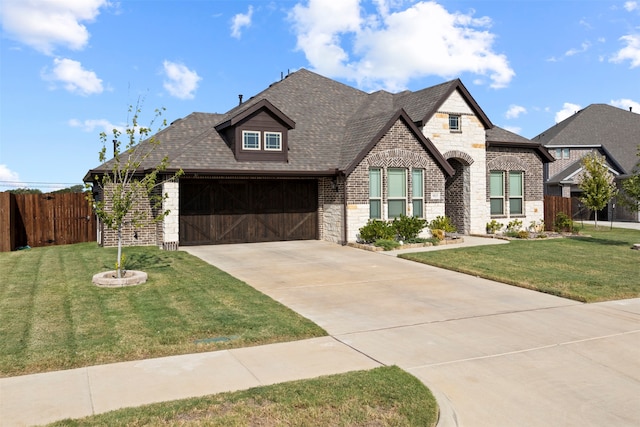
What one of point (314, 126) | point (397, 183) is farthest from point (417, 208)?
point (314, 126)

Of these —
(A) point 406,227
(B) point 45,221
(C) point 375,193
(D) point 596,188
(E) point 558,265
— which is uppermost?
(D) point 596,188

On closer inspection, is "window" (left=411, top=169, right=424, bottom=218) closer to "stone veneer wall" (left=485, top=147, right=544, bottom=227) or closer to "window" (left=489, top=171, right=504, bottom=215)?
"stone veneer wall" (left=485, top=147, right=544, bottom=227)

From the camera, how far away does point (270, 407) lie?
4.81 meters

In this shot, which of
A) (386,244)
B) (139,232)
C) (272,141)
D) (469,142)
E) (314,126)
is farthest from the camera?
(314,126)

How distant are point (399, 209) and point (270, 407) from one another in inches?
637

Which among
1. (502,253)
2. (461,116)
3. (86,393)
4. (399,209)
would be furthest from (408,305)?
(461,116)

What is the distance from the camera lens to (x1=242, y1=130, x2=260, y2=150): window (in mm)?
19891

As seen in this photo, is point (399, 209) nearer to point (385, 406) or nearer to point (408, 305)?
point (408, 305)

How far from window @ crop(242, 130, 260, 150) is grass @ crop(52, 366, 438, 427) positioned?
1540cm

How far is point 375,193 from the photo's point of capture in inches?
792

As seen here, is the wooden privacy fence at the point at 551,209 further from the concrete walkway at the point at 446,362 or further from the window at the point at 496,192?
the concrete walkway at the point at 446,362

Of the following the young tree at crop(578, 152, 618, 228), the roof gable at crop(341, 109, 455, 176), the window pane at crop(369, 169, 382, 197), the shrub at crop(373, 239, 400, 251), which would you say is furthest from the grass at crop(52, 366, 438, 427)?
the young tree at crop(578, 152, 618, 228)

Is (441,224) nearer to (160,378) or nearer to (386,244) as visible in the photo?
(386,244)

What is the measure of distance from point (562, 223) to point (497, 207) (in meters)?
3.53
